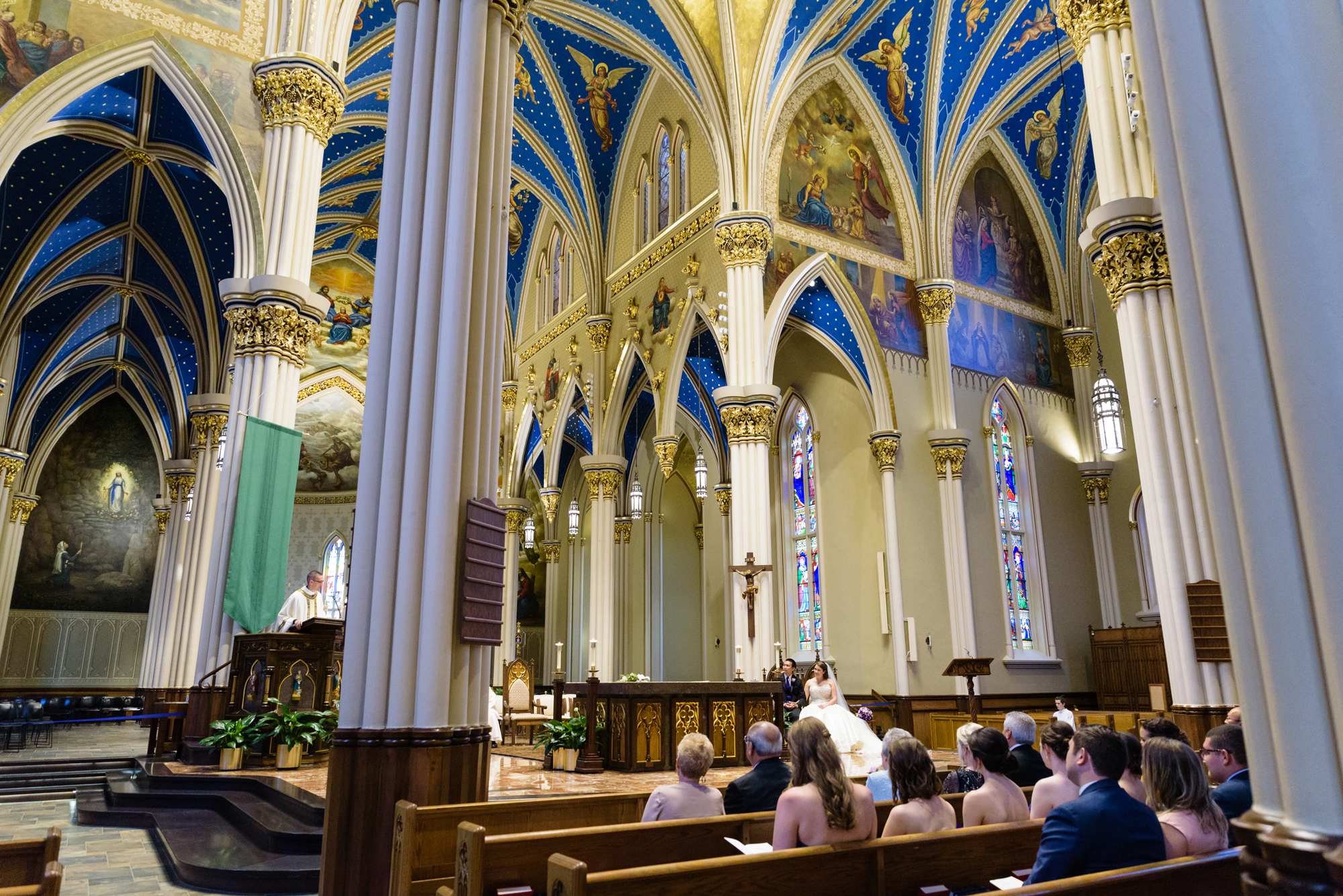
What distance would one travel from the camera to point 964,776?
4.29 m

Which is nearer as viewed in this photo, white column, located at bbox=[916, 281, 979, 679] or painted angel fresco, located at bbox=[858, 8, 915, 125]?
white column, located at bbox=[916, 281, 979, 679]

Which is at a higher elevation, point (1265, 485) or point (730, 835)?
point (1265, 485)

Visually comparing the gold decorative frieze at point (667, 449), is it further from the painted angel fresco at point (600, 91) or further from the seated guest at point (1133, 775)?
the seated guest at point (1133, 775)

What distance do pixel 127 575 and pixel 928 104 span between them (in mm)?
22892

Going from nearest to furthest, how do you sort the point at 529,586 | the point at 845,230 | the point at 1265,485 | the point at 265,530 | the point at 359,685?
the point at 1265,485
the point at 359,685
the point at 265,530
the point at 845,230
the point at 529,586

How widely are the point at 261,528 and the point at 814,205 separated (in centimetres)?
1062

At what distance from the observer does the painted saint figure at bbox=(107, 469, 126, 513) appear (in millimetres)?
24047

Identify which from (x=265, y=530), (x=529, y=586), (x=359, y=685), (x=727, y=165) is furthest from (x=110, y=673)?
(x=359, y=685)

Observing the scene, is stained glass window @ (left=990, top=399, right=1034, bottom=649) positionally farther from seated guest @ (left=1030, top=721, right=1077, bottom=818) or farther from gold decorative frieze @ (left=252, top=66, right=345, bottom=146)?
seated guest @ (left=1030, top=721, right=1077, bottom=818)

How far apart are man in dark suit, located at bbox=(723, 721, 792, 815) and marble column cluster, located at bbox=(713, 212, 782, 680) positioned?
888 centimetres

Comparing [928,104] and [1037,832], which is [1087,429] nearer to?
[928,104]

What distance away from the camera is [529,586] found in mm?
26188

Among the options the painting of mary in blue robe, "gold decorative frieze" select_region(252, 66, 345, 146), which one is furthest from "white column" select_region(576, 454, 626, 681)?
"gold decorative frieze" select_region(252, 66, 345, 146)

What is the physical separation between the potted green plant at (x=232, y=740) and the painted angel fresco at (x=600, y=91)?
12573mm
